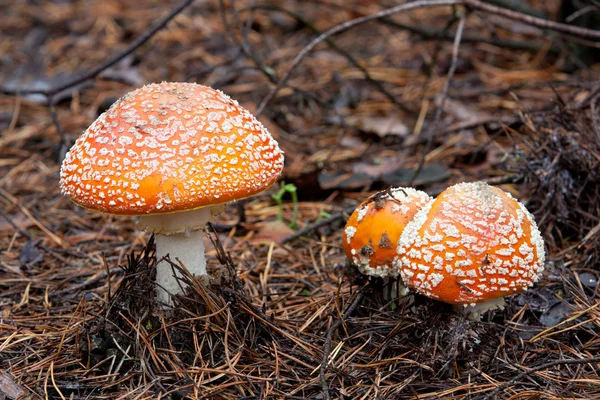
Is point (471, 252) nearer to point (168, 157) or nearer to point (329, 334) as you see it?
point (329, 334)

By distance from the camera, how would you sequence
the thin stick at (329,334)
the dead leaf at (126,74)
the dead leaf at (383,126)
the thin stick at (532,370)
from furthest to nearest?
the dead leaf at (126,74)
the dead leaf at (383,126)
the thin stick at (329,334)
the thin stick at (532,370)

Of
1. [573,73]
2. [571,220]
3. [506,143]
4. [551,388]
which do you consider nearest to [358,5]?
[573,73]

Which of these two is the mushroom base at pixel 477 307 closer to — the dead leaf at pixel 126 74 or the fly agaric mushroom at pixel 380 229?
the fly agaric mushroom at pixel 380 229

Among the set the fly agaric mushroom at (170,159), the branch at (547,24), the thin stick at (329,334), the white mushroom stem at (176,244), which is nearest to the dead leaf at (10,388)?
the white mushroom stem at (176,244)

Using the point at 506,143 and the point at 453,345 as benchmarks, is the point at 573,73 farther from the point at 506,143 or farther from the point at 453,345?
the point at 453,345

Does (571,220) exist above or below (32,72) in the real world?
Answer: above

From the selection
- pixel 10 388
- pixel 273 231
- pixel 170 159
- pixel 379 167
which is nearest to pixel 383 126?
pixel 379 167

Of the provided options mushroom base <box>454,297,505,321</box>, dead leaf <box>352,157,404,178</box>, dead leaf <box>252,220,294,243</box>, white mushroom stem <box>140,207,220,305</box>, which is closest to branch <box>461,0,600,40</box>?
dead leaf <box>352,157,404,178</box>

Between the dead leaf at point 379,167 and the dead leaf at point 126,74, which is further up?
the dead leaf at point 379,167
